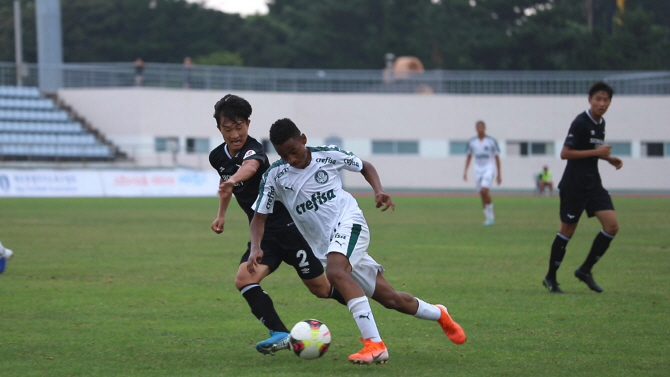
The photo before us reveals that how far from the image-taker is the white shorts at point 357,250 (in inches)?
246

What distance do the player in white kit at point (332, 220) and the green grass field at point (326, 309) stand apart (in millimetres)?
382

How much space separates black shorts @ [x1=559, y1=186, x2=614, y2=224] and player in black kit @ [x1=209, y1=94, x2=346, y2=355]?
3757mm

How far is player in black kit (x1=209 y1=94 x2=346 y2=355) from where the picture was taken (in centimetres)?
661

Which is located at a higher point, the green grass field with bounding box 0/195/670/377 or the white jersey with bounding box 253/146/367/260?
the white jersey with bounding box 253/146/367/260

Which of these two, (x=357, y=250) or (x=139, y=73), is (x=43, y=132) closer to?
(x=139, y=73)

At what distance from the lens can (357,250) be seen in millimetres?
6281

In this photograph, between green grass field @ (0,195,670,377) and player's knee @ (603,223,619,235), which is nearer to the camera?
green grass field @ (0,195,670,377)

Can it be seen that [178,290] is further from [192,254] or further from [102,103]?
[102,103]

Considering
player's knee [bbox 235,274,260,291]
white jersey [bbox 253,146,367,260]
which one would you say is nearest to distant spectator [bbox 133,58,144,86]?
player's knee [bbox 235,274,260,291]

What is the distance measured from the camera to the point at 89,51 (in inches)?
2667

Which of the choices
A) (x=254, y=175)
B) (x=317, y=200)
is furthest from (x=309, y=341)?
(x=254, y=175)

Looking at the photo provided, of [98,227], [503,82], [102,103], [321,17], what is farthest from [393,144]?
[98,227]

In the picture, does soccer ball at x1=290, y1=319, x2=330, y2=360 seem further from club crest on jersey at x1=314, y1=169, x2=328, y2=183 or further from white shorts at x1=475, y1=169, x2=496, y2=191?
white shorts at x1=475, y1=169, x2=496, y2=191

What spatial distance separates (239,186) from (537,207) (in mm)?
21950
